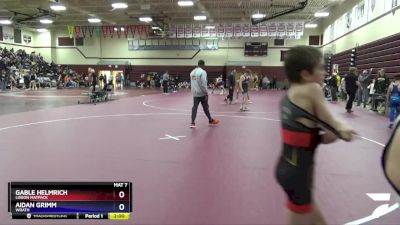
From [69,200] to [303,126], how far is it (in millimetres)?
2151

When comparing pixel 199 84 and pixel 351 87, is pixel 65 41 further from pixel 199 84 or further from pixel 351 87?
pixel 199 84

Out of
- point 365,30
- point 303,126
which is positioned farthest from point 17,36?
point 303,126

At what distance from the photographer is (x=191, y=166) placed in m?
5.87

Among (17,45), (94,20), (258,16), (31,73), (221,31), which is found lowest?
(31,73)

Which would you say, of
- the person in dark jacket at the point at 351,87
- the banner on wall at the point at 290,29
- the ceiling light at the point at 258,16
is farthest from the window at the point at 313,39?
the person in dark jacket at the point at 351,87

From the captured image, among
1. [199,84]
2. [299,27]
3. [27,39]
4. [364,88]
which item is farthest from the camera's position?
[27,39]

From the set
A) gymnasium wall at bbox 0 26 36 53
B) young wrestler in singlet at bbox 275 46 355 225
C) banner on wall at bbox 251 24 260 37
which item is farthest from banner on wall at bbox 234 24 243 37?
young wrestler in singlet at bbox 275 46 355 225

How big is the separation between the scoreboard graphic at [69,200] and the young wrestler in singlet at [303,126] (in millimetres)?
1697

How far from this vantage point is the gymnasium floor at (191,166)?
13.1ft

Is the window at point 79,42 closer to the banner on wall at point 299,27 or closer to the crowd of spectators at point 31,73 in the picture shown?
the crowd of spectators at point 31,73

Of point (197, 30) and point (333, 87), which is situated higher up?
point (197, 30)

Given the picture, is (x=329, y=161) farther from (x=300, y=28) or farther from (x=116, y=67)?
(x=116, y=67)

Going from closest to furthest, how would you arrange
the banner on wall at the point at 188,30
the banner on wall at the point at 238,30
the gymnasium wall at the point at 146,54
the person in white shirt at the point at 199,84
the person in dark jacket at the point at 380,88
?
1. the person in white shirt at the point at 199,84
2. the person in dark jacket at the point at 380,88
3. the banner on wall at the point at 238,30
4. the banner on wall at the point at 188,30
5. the gymnasium wall at the point at 146,54

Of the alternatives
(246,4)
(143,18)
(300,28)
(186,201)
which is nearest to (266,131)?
(186,201)
